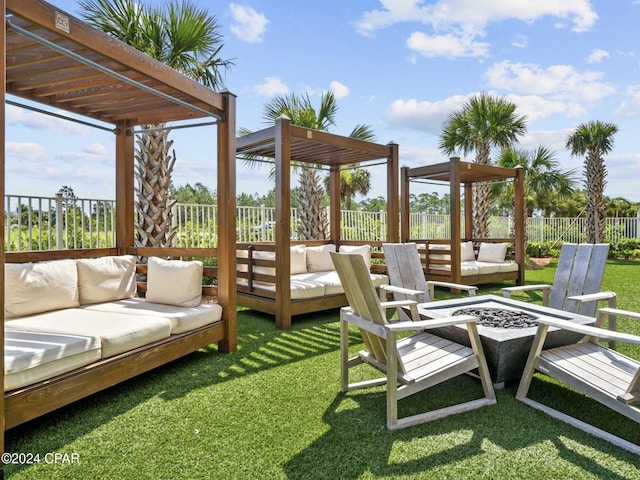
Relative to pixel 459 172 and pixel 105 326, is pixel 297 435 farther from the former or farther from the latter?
pixel 459 172

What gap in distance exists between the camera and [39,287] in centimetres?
315

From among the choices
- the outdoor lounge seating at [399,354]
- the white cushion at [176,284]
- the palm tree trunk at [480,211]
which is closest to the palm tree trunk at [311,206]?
the palm tree trunk at [480,211]

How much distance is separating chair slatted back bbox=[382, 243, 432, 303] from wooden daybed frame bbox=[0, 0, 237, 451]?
1.78 metres

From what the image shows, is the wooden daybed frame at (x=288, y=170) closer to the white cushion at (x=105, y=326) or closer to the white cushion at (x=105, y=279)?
the white cushion at (x=105, y=279)

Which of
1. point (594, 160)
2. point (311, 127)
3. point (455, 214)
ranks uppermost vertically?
point (594, 160)

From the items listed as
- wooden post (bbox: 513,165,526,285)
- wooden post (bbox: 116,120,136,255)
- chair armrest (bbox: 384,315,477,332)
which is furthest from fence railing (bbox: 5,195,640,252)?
chair armrest (bbox: 384,315,477,332)

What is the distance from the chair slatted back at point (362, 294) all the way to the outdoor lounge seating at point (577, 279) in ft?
6.04

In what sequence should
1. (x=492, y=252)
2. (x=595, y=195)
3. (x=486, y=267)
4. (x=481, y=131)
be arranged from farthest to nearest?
1. (x=595, y=195)
2. (x=481, y=131)
3. (x=492, y=252)
4. (x=486, y=267)

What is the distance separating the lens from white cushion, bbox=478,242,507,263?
27.4 ft

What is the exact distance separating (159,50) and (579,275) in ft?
19.2

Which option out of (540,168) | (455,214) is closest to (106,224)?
(455,214)

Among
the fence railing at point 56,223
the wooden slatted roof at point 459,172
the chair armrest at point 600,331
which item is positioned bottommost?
the chair armrest at point 600,331

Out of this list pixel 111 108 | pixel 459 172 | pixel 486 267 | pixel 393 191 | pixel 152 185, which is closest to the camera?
pixel 111 108

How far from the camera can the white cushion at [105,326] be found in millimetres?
2656
